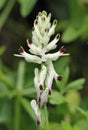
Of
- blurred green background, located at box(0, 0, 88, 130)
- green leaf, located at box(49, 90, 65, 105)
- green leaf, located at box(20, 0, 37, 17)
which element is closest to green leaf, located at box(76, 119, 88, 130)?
blurred green background, located at box(0, 0, 88, 130)

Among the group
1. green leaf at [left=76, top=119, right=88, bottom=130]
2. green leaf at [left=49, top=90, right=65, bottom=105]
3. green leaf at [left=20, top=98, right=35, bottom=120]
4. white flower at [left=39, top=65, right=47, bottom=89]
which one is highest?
white flower at [left=39, top=65, right=47, bottom=89]

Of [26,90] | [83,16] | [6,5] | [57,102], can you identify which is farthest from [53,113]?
[6,5]

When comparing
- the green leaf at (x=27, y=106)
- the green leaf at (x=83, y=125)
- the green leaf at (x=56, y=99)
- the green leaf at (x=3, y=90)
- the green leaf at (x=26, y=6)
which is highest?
the green leaf at (x=26, y=6)

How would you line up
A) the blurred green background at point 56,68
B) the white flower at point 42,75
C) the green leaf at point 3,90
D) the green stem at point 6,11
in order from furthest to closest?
the green stem at point 6,11
the green leaf at point 3,90
the blurred green background at point 56,68
the white flower at point 42,75

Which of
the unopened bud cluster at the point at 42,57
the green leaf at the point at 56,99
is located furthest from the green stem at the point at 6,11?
the unopened bud cluster at the point at 42,57

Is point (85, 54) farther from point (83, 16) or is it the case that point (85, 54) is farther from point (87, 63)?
point (83, 16)

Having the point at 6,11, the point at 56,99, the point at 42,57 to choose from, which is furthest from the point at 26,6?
the point at 42,57

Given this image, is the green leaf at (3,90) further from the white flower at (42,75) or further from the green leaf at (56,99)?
the white flower at (42,75)

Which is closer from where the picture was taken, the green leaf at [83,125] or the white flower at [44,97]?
the white flower at [44,97]

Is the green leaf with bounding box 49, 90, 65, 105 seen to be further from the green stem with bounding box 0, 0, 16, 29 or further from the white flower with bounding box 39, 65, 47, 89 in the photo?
the green stem with bounding box 0, 0, 16, 29
